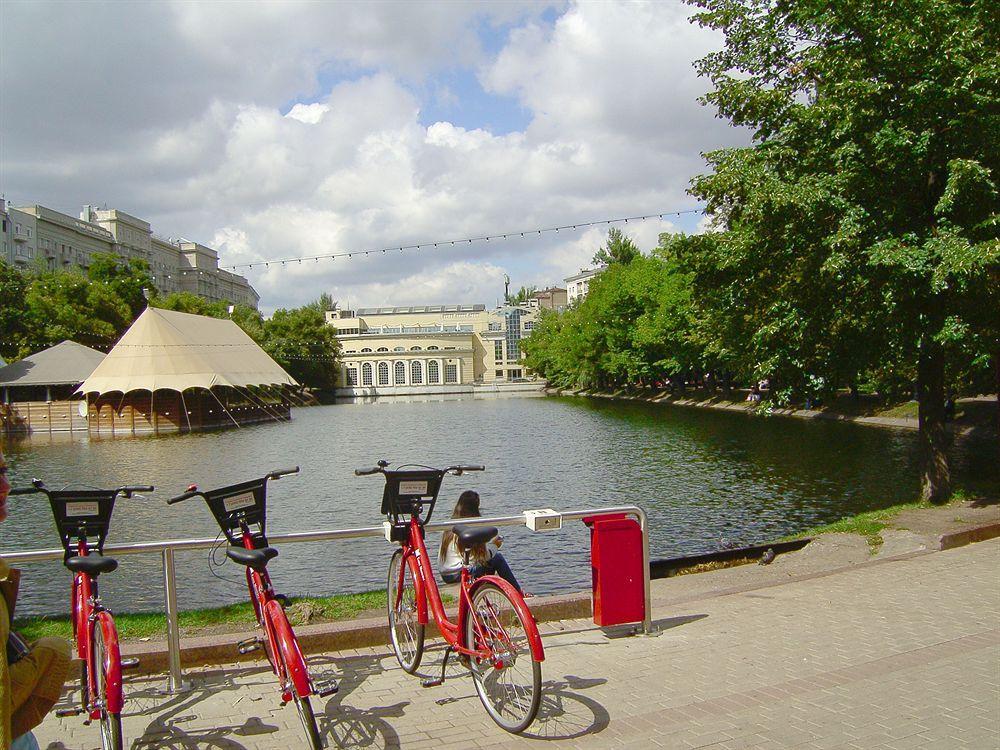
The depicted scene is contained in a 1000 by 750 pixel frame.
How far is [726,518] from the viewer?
50.8 ft

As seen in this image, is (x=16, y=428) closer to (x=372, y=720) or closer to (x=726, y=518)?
(x=726, y=518)

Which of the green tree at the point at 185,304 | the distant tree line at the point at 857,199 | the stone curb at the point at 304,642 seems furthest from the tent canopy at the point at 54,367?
the stone curb at the point at 304,642

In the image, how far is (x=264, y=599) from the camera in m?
4.45

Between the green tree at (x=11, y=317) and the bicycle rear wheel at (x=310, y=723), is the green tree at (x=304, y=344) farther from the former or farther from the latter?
the bicycle rear wheel at (x=310, y=723)

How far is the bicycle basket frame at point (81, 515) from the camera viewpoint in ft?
15.3

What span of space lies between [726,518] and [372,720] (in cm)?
1174

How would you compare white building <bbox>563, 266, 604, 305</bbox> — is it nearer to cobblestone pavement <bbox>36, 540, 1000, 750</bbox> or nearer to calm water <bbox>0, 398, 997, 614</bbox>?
calm water <bbox>0, 398, 997, 614</bbox>

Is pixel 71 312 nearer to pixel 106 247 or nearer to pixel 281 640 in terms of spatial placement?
pixel 106 247

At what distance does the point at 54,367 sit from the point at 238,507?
56921 mm

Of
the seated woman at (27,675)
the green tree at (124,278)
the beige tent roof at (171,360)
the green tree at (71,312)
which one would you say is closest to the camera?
the seated woman at (27,675)

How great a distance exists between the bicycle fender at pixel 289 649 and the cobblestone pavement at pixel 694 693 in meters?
0.68

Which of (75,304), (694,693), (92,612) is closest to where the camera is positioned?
(92,612)

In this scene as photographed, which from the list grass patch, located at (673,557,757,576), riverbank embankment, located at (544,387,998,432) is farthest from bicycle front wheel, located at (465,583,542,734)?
riverbank embankment, located at (544,387,998,432)

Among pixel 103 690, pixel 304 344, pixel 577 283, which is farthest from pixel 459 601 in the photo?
pixel 577 283
